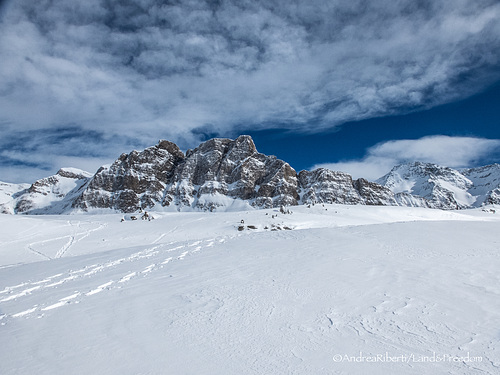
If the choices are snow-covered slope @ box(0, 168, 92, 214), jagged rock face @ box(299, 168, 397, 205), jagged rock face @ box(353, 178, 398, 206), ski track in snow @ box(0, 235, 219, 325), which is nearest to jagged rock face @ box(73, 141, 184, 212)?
snow-covered slope @ box(0, 168, 92, 214)

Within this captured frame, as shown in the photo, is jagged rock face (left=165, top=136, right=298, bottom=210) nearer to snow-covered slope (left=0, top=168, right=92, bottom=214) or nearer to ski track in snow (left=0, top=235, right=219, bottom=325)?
snow-covered slope (left=0, top=168, right=92, bottom=214)

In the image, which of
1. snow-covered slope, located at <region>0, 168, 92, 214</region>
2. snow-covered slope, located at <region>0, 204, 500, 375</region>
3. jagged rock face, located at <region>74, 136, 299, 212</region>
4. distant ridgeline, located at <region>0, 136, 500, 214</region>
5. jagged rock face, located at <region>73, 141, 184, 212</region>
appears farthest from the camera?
snow-covered slope, located at <region>0, 168, 92, 214</region>

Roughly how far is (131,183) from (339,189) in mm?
109217

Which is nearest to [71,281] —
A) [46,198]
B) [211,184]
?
[211,184]

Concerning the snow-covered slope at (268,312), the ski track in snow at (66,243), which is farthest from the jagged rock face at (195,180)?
the snow-covered slope at (268,312)

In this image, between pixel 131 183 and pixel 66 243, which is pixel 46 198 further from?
pixel 66 243

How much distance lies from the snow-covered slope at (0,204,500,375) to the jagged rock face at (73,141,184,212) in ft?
473

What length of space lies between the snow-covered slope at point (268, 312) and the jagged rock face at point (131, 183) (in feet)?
473

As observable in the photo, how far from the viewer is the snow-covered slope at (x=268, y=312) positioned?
4.14m

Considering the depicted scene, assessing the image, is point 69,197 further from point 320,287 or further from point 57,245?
point 320,287

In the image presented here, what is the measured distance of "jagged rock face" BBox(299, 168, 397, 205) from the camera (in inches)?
5910

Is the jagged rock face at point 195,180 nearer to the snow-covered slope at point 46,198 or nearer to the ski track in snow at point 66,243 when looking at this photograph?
the snow-covered slope at point 46,198

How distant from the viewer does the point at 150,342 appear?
4.79 meters

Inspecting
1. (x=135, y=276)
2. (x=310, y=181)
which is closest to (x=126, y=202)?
(x=310, y=181)
